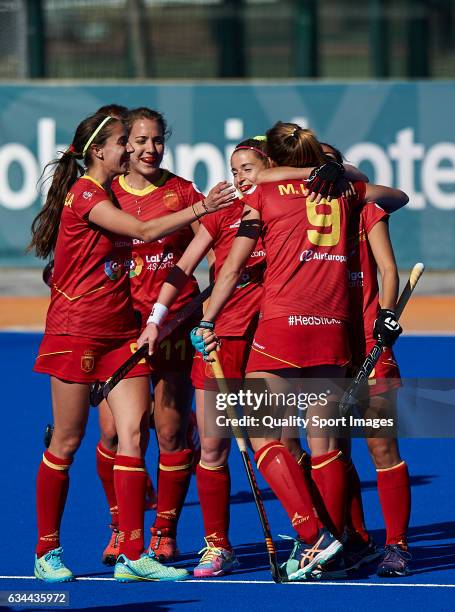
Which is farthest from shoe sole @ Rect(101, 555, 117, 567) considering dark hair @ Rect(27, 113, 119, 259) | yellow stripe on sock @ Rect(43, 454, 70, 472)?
dark hair @ Rect(27, 113, 119, 259)

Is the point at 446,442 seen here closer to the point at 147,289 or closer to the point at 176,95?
the point at 147,289

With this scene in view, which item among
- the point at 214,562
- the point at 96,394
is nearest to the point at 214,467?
the point at 214,562

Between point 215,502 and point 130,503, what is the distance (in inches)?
19.4

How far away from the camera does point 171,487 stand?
22.3 ft

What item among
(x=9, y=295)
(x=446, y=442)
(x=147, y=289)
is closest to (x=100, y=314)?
(x=147, y=289)

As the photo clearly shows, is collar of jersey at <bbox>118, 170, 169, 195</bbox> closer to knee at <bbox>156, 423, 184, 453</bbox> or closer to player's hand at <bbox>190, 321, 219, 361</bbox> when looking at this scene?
player's hand at <bbox>190, 321, 219, 361</bbox>

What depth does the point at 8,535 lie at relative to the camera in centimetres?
716

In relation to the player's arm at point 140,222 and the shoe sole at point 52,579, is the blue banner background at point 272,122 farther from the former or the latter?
the shoe sole at point 52,579

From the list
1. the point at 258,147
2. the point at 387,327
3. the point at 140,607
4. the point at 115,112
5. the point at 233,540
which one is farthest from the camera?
the point at 233,540

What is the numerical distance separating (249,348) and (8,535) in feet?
5.42

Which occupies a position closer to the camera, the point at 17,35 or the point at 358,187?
the point at 358,187

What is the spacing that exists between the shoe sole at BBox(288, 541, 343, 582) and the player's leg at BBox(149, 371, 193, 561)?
0.79 meters

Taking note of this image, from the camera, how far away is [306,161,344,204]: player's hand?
6.06 meters

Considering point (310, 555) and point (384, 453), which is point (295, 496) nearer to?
point (310, 555)
